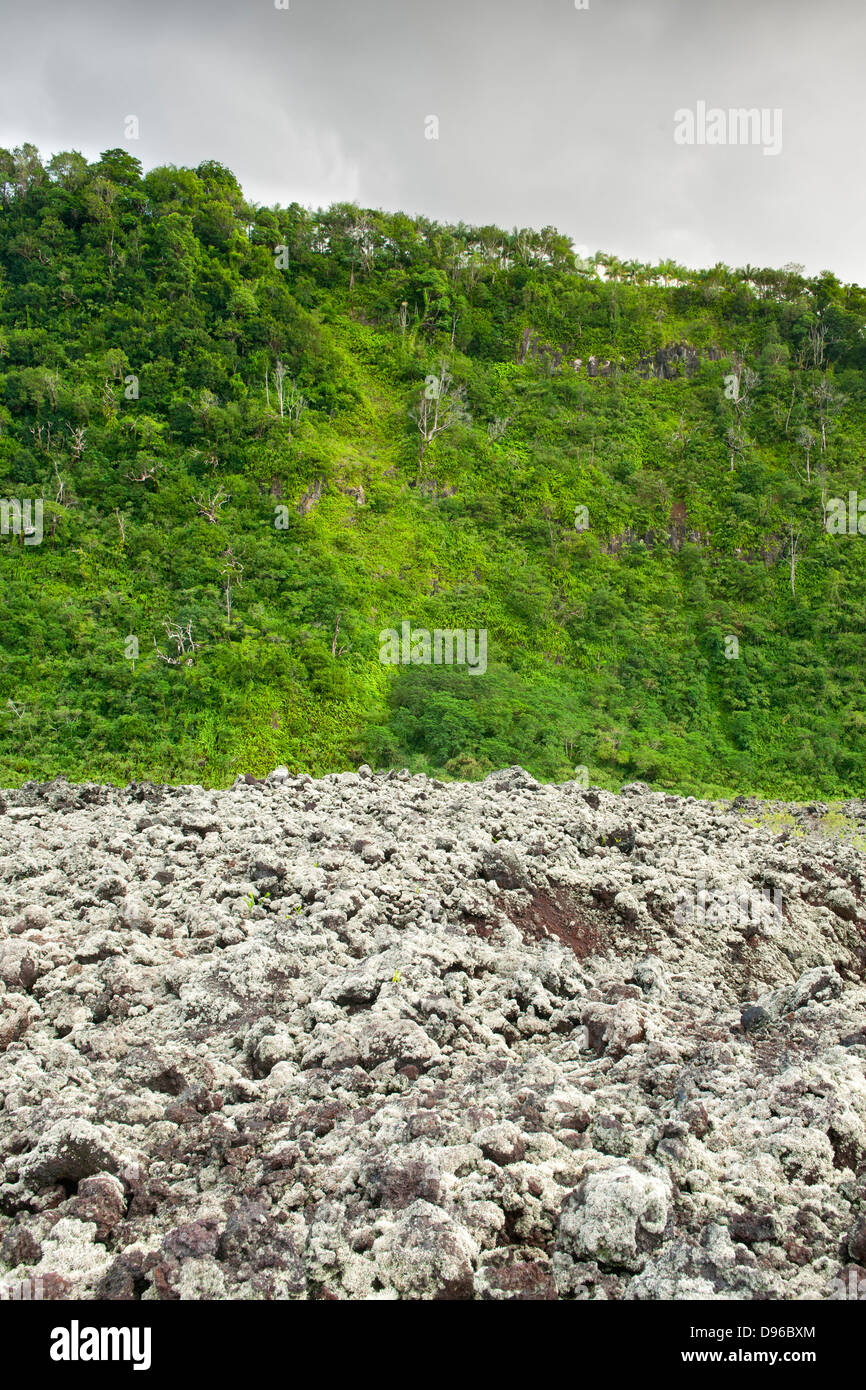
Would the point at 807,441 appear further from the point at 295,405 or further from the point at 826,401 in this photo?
the point at 295,405

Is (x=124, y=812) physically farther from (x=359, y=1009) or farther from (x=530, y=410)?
(x=530, y=410)

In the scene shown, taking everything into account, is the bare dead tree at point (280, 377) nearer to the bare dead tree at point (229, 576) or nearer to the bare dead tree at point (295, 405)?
the bare dead tree at point (295, 405)

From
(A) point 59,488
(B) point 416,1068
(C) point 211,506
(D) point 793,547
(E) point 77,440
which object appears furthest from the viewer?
(D) point 793,547

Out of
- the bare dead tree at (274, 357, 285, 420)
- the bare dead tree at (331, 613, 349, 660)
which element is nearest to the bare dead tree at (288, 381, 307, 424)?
the bare dead tree at (274, 357, 285, 420)

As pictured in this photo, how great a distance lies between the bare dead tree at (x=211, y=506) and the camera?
28031mm

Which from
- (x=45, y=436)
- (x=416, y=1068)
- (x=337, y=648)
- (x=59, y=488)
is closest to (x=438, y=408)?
(x=337, y=648)

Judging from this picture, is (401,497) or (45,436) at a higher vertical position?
(45,436)

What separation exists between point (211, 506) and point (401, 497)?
28.0 feet

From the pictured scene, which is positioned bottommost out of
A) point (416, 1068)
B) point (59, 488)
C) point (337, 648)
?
point (416, 1068)

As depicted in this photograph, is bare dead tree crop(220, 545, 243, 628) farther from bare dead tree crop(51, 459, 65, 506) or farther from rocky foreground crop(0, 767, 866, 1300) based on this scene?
rocky foreground crop(0, 767, 866, 1300)

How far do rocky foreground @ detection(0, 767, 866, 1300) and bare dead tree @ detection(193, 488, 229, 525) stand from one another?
1979cm

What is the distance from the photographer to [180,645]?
2306cm

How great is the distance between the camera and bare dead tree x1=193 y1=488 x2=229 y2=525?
92.0 feet

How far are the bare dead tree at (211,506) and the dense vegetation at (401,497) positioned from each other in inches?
6.2
